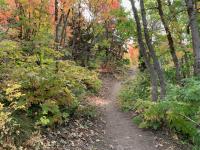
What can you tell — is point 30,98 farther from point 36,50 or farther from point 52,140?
point 36,50

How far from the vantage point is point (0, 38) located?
31.3 ft

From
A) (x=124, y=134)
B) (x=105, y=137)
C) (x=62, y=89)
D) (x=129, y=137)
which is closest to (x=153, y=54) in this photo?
(x=124, y=134)

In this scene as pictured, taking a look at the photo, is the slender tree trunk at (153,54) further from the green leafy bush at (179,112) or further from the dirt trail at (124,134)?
the dirt trail at (124,134)

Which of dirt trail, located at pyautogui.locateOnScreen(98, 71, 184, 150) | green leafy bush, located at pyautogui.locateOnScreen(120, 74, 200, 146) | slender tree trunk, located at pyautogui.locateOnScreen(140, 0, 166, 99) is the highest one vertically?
slender tree trunk, located at pyautogui.locateOnScreen(140, 0, 166, 99)

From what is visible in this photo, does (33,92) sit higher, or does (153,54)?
(153,54)

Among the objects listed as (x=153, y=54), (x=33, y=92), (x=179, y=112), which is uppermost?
(x=153, y=54)

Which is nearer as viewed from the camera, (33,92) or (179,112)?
(179,112)

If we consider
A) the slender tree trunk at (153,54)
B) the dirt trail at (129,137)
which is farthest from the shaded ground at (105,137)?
the slender tree trunk at (153,54)

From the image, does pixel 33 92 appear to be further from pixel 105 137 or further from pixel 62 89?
pixel 105 137

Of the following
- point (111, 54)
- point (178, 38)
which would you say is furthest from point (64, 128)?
point (111, 54)

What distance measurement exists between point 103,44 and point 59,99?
19.7 meters

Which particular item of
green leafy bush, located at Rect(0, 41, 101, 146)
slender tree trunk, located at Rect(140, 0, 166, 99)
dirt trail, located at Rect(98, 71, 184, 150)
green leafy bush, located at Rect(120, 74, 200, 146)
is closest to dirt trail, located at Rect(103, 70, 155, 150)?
dirt trail, located at Rect(98, 71, 184, 150)

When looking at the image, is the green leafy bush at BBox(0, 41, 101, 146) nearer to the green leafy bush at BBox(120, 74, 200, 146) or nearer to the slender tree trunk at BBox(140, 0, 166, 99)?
the green leafy bush at BBox(120, 74, 200, 146)

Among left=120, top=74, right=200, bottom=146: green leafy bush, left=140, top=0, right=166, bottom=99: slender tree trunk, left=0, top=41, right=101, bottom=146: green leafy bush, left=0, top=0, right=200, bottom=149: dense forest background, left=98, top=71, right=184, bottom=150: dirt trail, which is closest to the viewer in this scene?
left=0, top=41, right=101, bottom=146: green leafy bush
